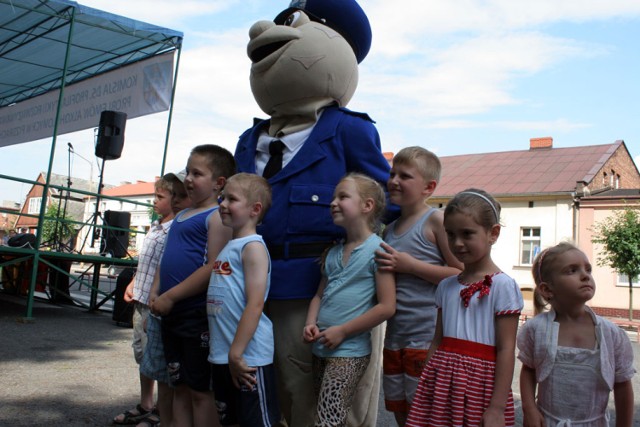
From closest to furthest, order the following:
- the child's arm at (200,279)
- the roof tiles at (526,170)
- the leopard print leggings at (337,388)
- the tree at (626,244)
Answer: the leopard print leggings at (337,388)
the child's arm at (200,279)
the tree at (626,244)
the roof tiles at (526,170)

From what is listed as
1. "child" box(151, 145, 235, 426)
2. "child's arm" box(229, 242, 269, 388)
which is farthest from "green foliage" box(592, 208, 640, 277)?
"child's arm" box(229, 242, 269, 388)

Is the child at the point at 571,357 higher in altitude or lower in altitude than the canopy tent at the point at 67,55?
lower

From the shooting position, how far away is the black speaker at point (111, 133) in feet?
37.2

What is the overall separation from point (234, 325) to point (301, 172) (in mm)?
722

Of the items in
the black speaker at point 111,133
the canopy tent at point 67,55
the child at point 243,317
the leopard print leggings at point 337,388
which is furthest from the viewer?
the black speaker at point 111,133

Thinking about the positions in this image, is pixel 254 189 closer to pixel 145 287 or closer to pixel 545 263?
pixel 545 263

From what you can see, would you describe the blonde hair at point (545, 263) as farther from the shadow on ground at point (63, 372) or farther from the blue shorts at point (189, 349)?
the shadow on ground at point (63, 372)

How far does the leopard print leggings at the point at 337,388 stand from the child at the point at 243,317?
243 millimetres

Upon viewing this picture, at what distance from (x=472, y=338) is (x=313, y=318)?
0.65 metres

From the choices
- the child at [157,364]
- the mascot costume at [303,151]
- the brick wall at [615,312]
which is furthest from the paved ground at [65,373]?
the brick wall at [615,312]

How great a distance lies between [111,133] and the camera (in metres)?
11.4

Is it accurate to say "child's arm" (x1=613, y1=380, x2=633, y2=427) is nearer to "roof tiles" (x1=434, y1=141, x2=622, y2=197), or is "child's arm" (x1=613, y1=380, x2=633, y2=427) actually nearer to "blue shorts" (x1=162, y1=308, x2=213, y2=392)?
"blue shorts" (x1=162, y1=308, x2=213, y2=392)

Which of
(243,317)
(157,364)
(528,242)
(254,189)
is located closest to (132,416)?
(157,364)

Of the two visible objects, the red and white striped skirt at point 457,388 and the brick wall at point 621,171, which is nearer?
the red and white striped skirt at point 457,388
